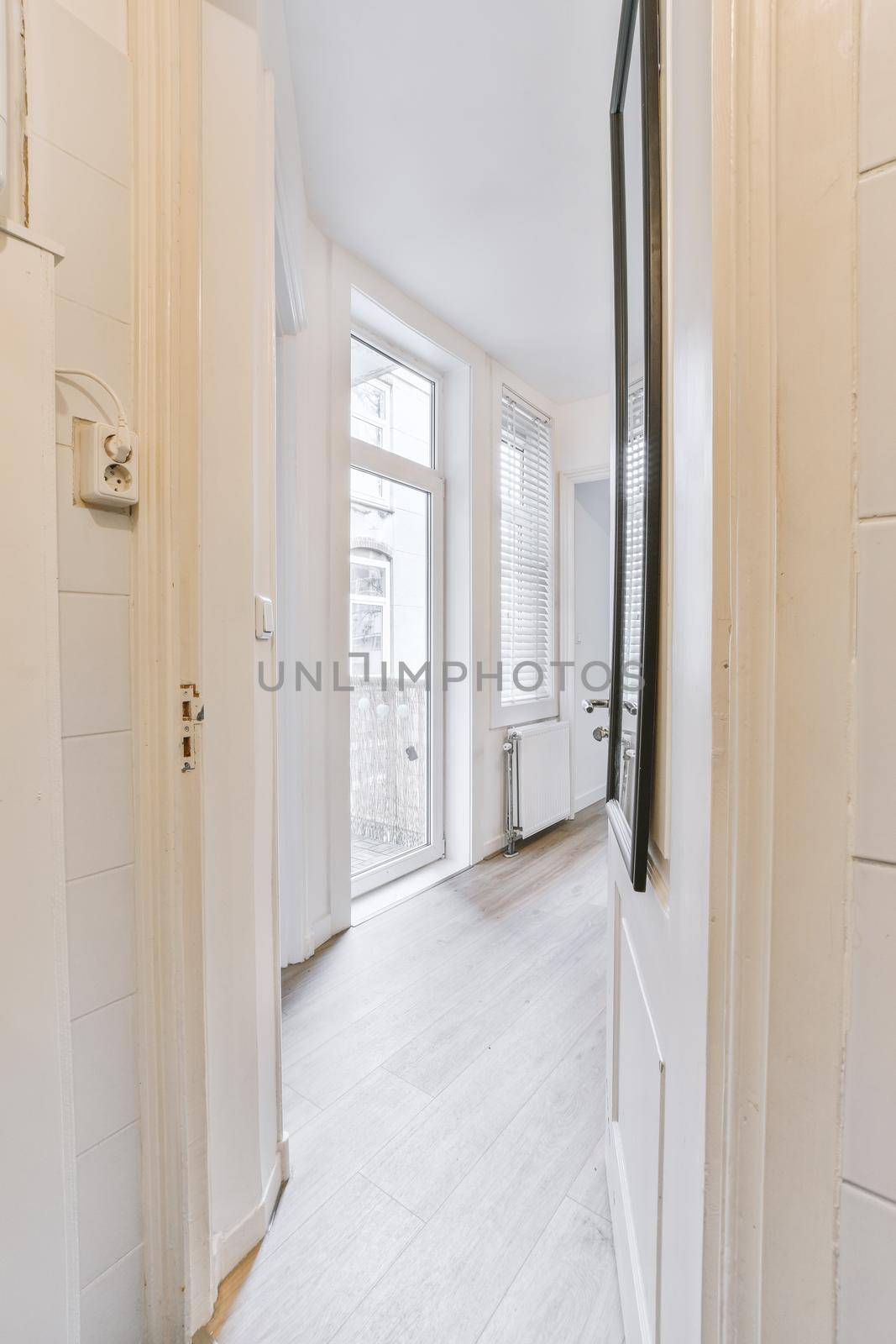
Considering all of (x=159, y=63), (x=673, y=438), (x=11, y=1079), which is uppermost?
(x=159, y=63)

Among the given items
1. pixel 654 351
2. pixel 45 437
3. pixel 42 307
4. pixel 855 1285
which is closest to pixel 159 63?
pixel 42 307

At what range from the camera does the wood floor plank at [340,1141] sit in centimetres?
116

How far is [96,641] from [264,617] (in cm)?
37

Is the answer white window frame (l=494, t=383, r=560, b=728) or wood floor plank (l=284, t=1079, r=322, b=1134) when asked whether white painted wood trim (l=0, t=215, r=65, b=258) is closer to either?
wood floor plank (l=284, t=1079, r=322, b=1134)

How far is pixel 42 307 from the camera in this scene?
69 centimetres

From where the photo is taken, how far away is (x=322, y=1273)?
40.6 inches

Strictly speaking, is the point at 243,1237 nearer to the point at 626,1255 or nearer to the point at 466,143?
the point at 626,1255

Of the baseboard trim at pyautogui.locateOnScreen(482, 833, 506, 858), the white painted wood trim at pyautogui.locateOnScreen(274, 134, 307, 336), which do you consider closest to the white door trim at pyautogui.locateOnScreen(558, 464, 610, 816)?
the baseboard trim at pyautogui.locateOnScreen(482, 833, 506, 858)

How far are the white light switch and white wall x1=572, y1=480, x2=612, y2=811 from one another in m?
3.01

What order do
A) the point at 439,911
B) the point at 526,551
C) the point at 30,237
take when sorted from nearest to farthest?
the point at 30,237
the point at 439,911
the point at 526,551

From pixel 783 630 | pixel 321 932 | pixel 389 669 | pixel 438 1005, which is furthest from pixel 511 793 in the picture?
pixel 783 630

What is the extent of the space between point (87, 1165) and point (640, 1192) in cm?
81

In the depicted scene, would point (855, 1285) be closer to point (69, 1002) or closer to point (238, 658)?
point (69, 1002)

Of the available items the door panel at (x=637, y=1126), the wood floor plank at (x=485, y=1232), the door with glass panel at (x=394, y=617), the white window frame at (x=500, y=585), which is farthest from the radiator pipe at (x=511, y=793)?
the door panel at (x=637, y=1126)
